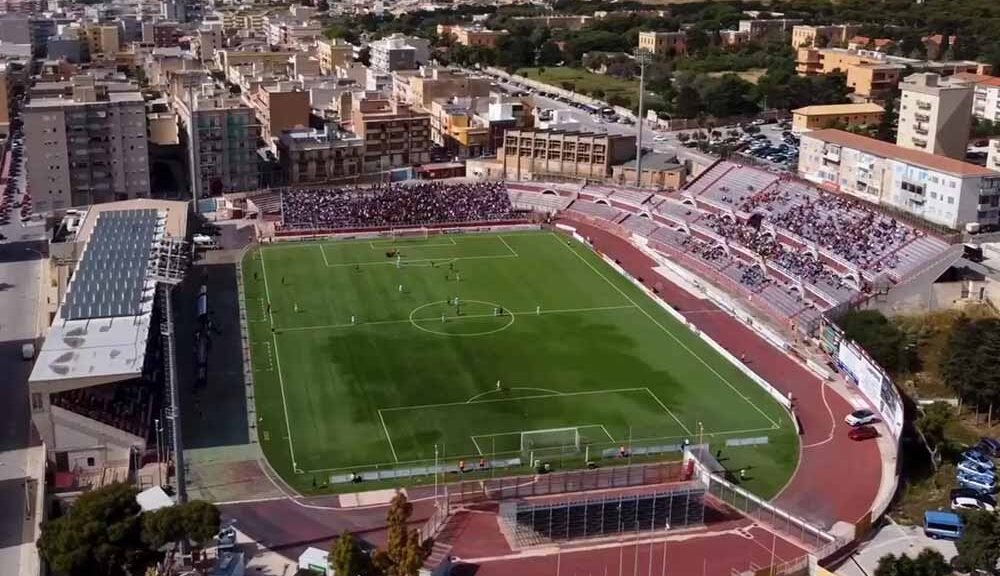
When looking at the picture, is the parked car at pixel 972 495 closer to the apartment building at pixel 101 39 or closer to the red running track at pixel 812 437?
the red running track at pixel 812 437

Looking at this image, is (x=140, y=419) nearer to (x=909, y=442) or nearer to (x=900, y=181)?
(x=909, y=442)

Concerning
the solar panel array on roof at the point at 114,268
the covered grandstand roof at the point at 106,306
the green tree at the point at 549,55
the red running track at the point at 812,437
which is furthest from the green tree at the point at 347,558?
the green tree at the point at 549,55

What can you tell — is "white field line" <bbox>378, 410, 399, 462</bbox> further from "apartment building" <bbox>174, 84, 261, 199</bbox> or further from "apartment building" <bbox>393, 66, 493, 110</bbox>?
"apartment building" <bbox>393, 66, 493, 110</bbox>

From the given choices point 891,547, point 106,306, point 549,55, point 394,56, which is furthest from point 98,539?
point 549,55

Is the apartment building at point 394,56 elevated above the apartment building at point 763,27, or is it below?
below

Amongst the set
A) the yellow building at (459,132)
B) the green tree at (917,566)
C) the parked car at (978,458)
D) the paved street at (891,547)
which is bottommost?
the paved street at (891,547)

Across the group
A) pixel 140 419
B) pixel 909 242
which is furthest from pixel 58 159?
pixel 909 242

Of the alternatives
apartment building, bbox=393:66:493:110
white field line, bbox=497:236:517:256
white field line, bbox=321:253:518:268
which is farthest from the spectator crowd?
apartment building, bbox=393:66:493:110
